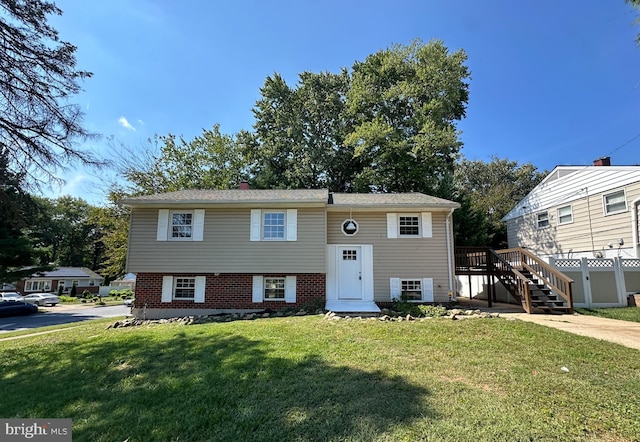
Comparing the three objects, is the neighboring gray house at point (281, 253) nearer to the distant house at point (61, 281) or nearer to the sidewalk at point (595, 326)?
the sidewalk at point (595, 326)

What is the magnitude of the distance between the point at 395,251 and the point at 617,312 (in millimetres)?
6382

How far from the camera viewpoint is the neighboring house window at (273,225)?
35.8 feet

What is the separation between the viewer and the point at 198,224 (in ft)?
36.1

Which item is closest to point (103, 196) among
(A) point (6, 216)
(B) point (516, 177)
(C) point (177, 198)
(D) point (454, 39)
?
(C) point (177, 198)

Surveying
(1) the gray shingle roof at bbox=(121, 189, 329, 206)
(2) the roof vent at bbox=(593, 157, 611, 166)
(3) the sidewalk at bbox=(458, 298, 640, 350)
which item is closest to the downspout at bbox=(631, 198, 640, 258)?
(2) the roof vent at bbox=(593, 157, 611, 166)

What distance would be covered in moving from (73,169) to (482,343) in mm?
9685

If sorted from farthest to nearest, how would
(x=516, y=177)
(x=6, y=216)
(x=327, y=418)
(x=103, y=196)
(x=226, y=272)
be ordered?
(x=516, y=177) < (x=103, y=196) < (x=226, y=272) < (x=6, y=216) < (x=327, y=418)

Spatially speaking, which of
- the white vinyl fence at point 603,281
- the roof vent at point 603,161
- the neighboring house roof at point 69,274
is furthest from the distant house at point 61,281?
the roof vent at point 603,161

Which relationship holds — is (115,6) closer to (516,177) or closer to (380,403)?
(380,403)

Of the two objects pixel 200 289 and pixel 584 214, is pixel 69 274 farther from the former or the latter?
pixel 584 214

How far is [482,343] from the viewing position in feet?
18.3

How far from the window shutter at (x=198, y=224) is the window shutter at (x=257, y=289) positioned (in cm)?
237

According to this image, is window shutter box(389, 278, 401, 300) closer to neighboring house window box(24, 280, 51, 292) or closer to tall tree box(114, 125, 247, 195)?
tall tree box(114, 125, 247, 195)

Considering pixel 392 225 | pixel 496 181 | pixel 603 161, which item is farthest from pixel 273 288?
pixel 496 181
